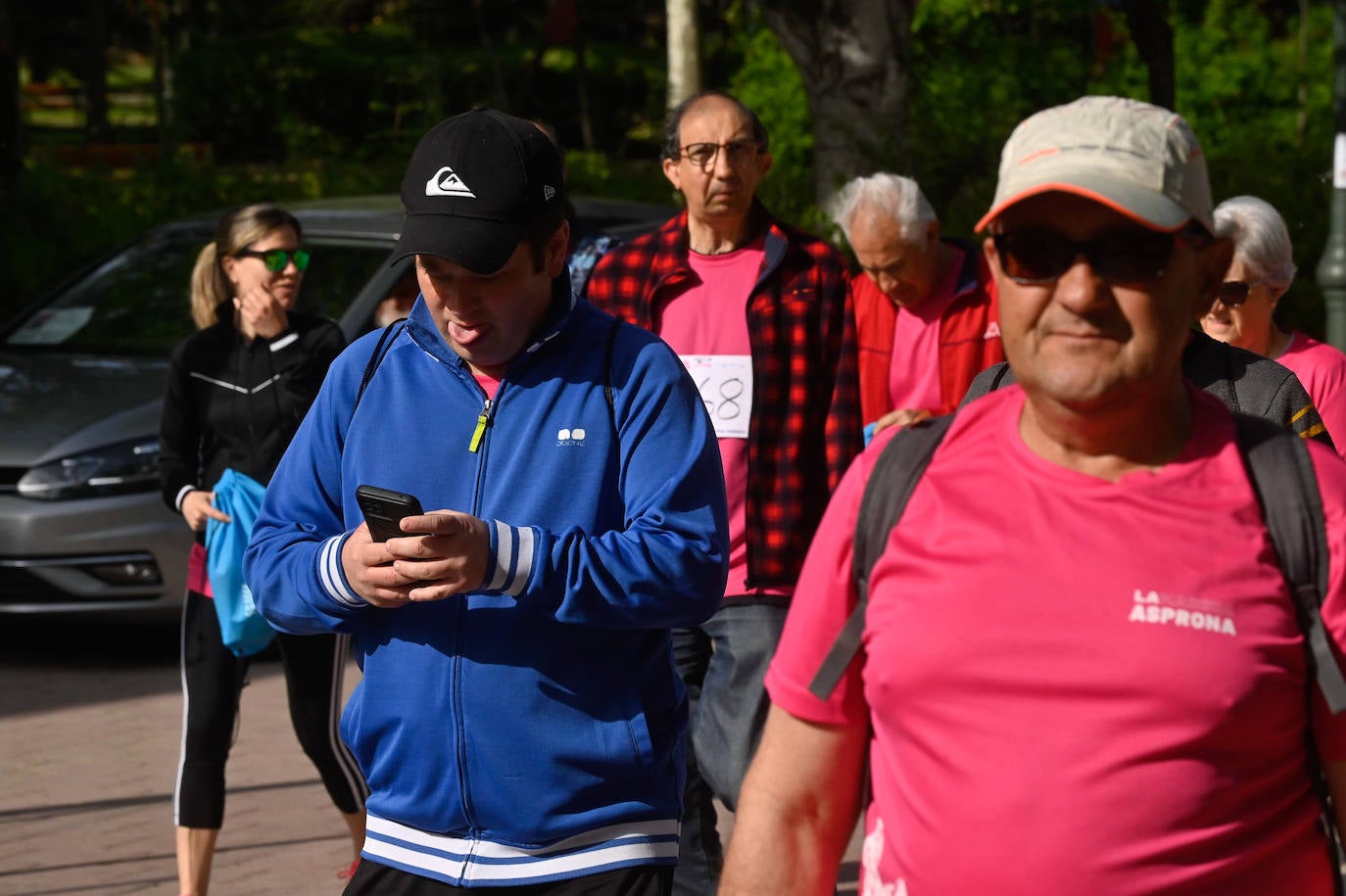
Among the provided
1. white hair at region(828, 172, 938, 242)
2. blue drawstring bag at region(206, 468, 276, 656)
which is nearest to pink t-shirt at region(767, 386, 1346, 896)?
blue drawstring bag at region(206, 468, 276, 656)

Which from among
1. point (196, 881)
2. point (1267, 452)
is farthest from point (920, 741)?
point (196, 881)

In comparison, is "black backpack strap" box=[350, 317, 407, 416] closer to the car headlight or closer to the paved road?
the paved road

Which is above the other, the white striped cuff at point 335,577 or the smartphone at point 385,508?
the smartphone at point 385,508

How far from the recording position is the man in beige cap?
2.17m

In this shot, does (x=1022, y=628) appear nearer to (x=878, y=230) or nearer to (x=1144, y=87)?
(x=878, y=230)

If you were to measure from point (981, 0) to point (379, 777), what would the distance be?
19022mm

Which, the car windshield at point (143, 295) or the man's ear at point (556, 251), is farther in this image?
the car windshield at point (143, 295)

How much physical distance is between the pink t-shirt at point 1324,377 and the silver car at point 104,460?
4063mm

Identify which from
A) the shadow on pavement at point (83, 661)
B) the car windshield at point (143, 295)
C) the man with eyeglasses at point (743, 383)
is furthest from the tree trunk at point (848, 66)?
the man with eyeglasses at point (743, 383)

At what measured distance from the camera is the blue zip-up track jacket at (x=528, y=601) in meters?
3.03

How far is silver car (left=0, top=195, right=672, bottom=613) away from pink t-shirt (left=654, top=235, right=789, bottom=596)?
102 inches

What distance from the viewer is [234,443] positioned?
564cm

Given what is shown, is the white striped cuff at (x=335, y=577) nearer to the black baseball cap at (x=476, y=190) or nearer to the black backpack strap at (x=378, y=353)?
the black backpack strap at (x=378, y=353)

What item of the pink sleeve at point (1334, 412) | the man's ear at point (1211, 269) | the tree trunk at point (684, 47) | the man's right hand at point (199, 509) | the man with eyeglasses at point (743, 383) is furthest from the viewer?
the tree trunk at point (684, 47)
